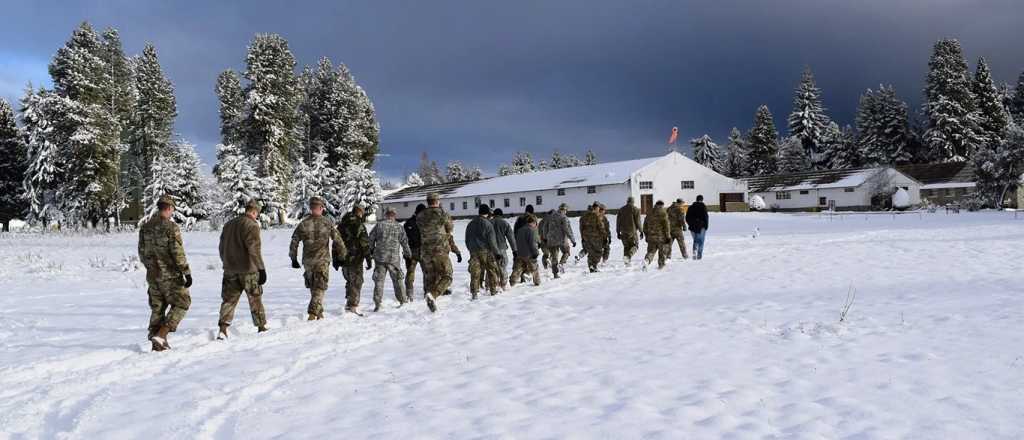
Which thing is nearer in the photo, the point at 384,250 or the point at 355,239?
the point at 355,239

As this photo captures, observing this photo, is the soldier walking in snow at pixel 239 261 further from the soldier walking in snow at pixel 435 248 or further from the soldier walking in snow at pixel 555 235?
the soldier walking in snow at pixel 555 235

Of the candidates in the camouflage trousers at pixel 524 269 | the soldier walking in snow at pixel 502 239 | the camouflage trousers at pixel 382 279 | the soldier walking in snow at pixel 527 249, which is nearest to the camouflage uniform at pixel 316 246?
the camouflage trousers at pixel 382 279

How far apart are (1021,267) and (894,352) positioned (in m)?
8.59

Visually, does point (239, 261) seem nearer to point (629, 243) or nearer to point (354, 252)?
point (354, 252)

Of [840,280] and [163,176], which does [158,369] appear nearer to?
[840,280]

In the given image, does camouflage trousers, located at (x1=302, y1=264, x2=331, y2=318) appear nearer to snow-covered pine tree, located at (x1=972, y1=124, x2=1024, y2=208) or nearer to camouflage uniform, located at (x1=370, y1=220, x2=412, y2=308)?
camouflage uniform, located at (x1=370, y1=220, x2=412, y2=308)

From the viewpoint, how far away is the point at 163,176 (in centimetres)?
4666

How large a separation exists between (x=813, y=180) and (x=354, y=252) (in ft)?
186

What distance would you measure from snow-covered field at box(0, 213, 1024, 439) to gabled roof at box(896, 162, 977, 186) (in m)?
52.0

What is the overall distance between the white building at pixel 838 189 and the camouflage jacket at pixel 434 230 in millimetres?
51204

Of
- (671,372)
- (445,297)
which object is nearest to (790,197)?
(445,297)

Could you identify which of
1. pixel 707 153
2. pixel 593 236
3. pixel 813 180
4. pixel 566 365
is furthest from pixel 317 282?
pixel 707 153

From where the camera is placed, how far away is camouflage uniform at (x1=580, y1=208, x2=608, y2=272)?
1498 centimetres

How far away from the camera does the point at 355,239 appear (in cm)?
998
